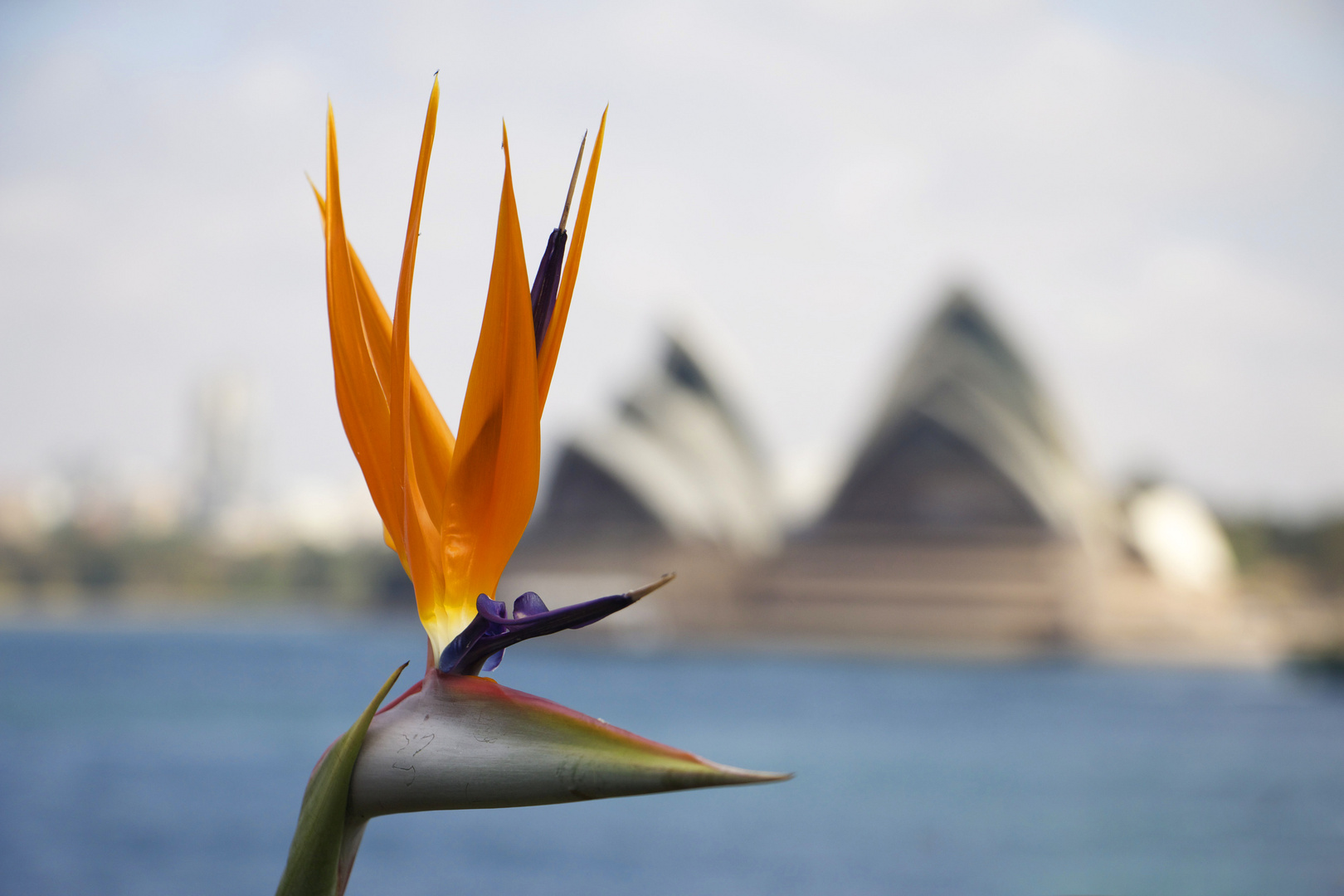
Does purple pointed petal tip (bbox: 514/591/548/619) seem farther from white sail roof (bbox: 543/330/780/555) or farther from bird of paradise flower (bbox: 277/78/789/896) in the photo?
white sail roof (bbox: 543/330/780/555)

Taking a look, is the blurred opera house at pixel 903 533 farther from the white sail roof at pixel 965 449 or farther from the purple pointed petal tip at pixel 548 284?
the purple pointed petal tip at pixel 548 284

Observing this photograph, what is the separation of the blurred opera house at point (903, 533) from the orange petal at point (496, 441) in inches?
1410

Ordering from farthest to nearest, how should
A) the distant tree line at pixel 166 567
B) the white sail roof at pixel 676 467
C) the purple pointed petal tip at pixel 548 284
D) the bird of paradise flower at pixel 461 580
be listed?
the distant tree line at pixel 166 567 < the white sail roof at pixel 676 467 < the purple pointed petal tip at pixel 548 284 < the bird of paradise flower at pixel 461 580

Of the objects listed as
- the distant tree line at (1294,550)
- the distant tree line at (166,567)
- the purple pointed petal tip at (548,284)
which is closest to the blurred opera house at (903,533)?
the distant tree line at (1294,550)

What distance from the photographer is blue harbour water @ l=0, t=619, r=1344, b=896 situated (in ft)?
36.4

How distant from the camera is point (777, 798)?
16172 millimetres

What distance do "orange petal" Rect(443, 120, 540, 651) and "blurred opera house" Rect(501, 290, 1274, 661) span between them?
118 ft

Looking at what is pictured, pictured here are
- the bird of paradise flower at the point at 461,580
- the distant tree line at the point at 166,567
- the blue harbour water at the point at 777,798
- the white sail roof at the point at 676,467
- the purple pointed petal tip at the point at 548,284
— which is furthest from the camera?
the distant tree line at the point at 166,567

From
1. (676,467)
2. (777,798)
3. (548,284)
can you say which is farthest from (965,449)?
(548,284)

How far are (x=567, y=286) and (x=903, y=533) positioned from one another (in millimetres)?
36800

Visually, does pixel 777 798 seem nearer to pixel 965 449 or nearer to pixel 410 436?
pixel 410 436

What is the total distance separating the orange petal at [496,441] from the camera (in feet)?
2.59

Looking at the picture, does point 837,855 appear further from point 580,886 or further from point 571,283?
point 571,283

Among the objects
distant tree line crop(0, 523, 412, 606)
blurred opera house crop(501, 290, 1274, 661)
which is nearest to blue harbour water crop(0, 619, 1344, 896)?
blurred opera house crop(501, 290, 1274, 661)
